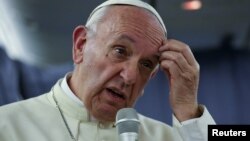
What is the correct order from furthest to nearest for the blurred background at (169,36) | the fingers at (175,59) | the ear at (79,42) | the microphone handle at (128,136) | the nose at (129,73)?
the blurred background at (169,36)
the ear at (79,42)
the fingers at (175,59)
the nose at (129,73)
the microphone handle at (128,136)

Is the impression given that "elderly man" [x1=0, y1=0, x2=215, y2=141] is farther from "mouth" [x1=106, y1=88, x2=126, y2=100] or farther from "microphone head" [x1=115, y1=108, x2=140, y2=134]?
"microphone head" [x1=115, y1=108, x2=140, y2=134]

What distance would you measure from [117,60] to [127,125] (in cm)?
59

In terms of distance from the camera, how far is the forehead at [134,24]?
1951 millimetres

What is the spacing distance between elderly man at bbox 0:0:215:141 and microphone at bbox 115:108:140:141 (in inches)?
17.4

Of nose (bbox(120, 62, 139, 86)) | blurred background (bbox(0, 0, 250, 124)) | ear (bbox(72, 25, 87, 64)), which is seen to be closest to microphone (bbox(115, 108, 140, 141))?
nose (bbox(120, 62, 139, 86))

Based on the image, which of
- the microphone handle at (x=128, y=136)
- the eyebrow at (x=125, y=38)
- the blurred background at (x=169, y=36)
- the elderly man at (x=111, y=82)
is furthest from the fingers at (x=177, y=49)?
the blurred background at (x=169, y=36)

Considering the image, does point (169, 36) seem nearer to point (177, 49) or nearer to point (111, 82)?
point (177, 49)

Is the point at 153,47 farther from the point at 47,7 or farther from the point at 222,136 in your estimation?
the point at 47,7

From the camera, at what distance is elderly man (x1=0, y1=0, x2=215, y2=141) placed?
190 cm

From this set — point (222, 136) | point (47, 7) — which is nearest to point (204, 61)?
point (47, 7)

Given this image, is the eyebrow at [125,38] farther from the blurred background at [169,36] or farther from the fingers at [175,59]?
the blurred background at [169,36]

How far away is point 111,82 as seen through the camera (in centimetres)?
187

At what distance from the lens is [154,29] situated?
6.62 feet

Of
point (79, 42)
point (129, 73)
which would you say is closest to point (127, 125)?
point (129, 73)
